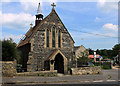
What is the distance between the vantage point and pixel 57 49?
2378 cm

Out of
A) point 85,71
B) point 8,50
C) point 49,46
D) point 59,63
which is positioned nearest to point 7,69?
point 8,50

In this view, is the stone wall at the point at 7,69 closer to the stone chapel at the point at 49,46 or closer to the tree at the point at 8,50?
the tree at the point at 8,50

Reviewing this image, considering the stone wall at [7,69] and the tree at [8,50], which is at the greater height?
the tree at [8,50]

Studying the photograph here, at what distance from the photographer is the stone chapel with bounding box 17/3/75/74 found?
74.9 feet

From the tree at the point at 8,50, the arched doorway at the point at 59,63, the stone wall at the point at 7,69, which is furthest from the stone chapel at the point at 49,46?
the stone wall at the point at 7,69

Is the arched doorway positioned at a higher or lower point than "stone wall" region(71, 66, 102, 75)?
higher

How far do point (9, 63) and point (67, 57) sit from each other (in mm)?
10682

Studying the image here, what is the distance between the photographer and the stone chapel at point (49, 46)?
22.8 meters

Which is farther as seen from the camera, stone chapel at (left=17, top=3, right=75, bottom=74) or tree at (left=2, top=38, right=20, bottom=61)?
stone chapel at (left=17, top=3, right=75, bottom=74)

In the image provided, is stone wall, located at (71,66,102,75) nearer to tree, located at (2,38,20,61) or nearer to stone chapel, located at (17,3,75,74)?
stone chapel, located at (17,3,75,74)

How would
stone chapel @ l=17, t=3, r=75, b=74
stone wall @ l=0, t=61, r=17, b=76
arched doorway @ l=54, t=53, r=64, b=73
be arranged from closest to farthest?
1. stone wall @ l=0, t=61, r=17, b=76
2. stone chapel @ l=17, t=3, r=75, b=74
3. arched doorway @ l=54, t=53, r=64, b=73

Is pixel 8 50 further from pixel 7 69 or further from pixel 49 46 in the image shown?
pixel 49 46

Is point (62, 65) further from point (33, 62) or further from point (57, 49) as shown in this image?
point (33, 62)

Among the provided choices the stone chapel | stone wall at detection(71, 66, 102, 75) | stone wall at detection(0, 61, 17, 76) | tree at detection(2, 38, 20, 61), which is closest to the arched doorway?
the stone chapel
